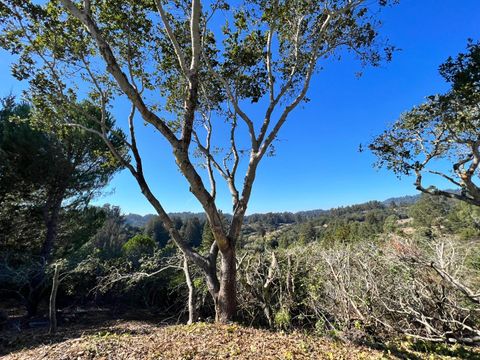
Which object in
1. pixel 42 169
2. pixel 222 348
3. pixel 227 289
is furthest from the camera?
pixel 42 169

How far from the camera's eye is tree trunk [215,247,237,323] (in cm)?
439

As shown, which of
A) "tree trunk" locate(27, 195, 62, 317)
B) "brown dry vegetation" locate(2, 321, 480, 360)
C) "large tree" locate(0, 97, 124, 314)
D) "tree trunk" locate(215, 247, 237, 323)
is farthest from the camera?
"large tree" locate(0, 97, 124, 314)

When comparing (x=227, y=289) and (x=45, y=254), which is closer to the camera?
(x=227, y=289)

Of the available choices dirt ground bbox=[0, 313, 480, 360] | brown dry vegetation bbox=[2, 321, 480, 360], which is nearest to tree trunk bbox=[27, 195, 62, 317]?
dirt ground bbox=[0, 313, 480, 360]

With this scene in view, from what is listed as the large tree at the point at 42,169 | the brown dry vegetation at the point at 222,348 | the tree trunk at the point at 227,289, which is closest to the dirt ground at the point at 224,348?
the brown dry vegetation at the point at 222,348

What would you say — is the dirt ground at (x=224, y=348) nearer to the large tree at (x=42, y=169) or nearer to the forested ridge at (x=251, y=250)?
the forested ridge at (x=251, y=250)

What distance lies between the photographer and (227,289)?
4395 mm

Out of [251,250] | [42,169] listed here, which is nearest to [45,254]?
[42,169]

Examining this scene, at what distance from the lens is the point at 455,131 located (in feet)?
24.4

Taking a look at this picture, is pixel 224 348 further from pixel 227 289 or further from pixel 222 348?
pixel 227 289

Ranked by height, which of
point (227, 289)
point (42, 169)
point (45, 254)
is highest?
point (42, 169)

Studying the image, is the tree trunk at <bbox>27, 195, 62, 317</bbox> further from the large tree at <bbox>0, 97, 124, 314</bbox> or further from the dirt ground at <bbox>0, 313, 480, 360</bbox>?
the dirt ground at <bbox>0, 313, 480, 360</bbox>

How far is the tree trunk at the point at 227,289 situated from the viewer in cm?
439

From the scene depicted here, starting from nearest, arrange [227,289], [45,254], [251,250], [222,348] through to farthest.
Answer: [222,348] < [227,289] < [251,250] < [45,254]
